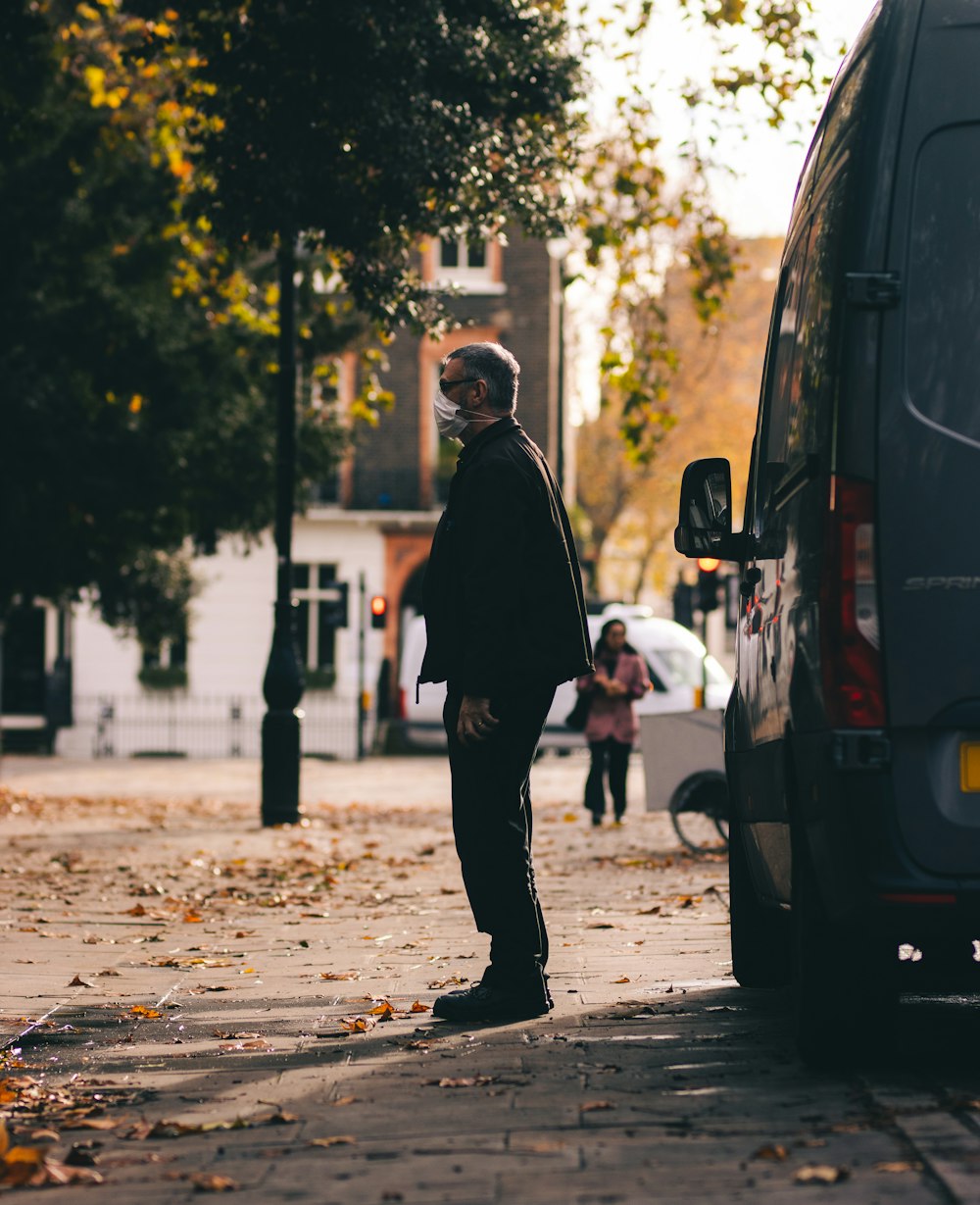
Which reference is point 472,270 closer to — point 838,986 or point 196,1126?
point 838,986

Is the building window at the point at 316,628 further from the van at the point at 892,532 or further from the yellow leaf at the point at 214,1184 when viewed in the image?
the yellow leaf at the point at 214,1184

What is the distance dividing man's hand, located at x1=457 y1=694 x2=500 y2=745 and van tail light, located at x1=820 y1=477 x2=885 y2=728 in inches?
60.6

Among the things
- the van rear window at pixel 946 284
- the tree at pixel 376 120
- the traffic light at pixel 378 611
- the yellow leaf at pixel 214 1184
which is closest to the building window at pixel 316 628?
the traffic light at pixel 378 611

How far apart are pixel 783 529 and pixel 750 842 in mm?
1547

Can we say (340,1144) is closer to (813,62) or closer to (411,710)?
(813,62)

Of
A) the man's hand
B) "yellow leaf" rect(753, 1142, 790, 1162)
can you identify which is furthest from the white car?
"yellow leaf" rect(753, 1142, 790, 1162)

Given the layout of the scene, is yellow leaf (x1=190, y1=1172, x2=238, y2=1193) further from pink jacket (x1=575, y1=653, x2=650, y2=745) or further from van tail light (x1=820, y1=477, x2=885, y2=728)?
pink jacket (x1=575, y1=653, x2=650, y2=745)

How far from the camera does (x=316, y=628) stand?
4062 centimetres

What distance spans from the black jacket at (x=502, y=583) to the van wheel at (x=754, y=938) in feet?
3.68

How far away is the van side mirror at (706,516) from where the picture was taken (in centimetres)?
613

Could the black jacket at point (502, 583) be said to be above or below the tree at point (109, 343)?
below

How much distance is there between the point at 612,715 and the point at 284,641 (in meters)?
3.26

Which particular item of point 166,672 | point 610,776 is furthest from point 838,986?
point 166,672

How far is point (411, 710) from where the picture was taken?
33.2 metres
